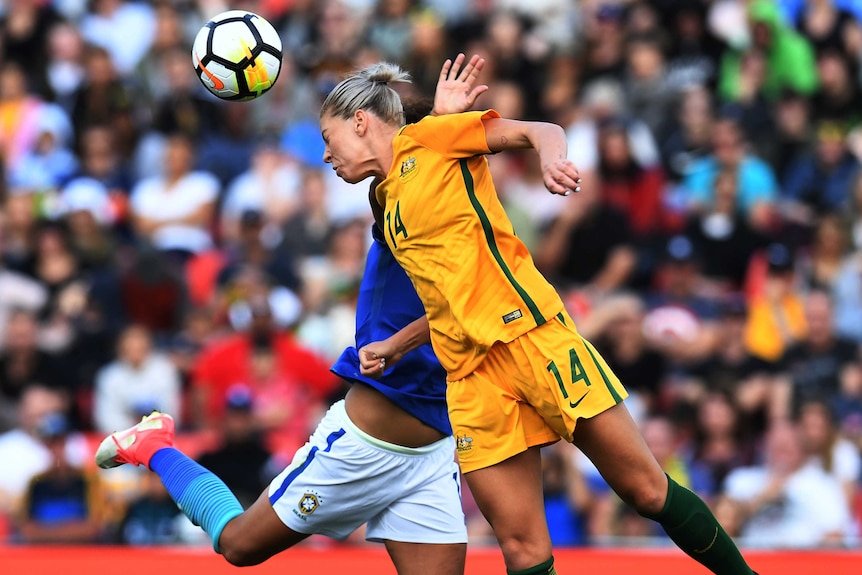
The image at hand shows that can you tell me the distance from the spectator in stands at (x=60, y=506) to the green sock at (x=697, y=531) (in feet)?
14.6

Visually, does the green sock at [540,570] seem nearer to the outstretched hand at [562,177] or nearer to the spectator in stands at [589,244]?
the outstretched hand at [562,177]

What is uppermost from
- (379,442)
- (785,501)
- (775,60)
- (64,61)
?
(64,61)

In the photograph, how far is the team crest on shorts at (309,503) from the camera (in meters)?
4.92

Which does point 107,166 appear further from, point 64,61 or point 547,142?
point 547,142

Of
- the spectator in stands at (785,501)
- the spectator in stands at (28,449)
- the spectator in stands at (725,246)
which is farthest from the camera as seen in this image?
the spectator in stands at (725,246)

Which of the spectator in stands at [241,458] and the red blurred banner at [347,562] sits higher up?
the spectator in stands at [241,458]

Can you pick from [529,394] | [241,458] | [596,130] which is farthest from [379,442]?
[596,130]

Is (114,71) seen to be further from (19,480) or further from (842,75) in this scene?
(842,75)

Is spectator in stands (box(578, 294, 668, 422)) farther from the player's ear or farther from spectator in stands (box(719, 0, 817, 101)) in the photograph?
the player's ear

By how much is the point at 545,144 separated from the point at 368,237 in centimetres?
599

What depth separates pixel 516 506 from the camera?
4.45 m

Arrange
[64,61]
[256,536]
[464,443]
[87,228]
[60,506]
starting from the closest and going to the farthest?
1. [464,443]
2. [256,536]
3. [60,506]
4. [87,228]
5. [64,61]

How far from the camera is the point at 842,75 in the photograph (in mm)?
11352

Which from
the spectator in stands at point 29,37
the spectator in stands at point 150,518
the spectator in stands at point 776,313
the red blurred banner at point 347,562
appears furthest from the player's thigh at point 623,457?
the spectator in stands at point 29,37
